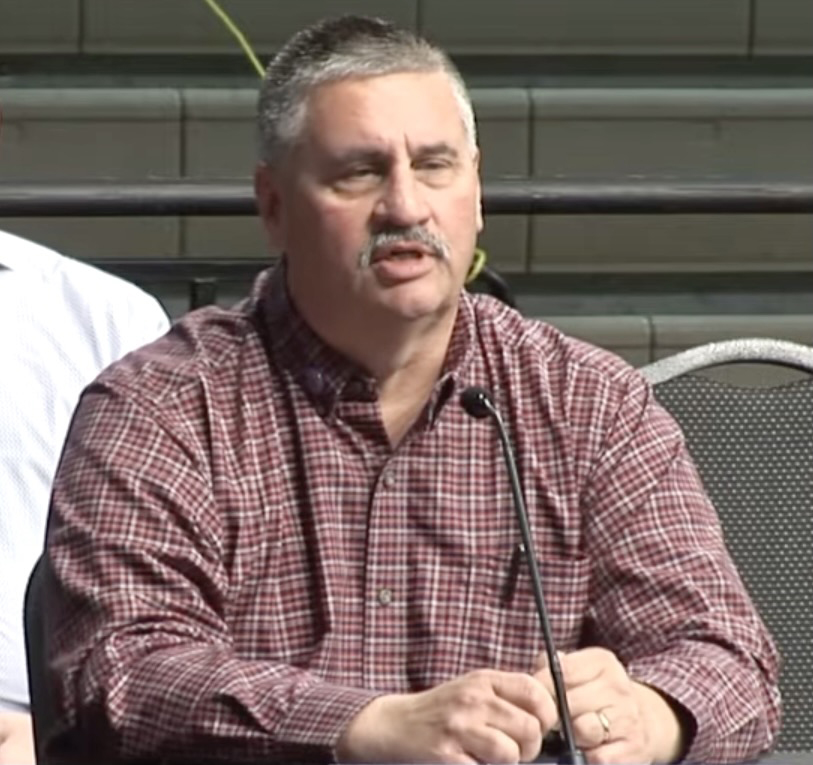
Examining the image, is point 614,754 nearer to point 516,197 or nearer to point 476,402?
point 476,402

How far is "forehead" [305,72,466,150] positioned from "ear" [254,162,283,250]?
0.38ft

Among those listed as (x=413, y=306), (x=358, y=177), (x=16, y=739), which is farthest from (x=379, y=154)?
(x=16, y=739)

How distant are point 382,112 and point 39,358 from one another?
1.08 metres

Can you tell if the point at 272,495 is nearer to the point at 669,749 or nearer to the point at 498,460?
the point at 498,460

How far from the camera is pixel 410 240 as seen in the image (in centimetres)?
344

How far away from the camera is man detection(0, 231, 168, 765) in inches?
168

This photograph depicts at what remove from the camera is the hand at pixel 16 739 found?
3973mm

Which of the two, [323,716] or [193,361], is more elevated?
[193,361]

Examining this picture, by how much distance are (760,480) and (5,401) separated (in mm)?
1107

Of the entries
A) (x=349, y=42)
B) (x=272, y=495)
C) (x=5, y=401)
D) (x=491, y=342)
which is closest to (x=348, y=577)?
(x=272, y=495)

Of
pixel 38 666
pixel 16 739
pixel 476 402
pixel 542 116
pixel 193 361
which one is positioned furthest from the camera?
pixel 542 116

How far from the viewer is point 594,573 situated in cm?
351

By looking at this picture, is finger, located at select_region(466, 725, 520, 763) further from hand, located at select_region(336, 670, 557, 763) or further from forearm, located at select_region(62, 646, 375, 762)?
forearm, located at select_region(62, 646, 375, 762)

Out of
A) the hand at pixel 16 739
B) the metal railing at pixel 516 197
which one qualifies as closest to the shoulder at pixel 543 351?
the hand at pixel 16 739
